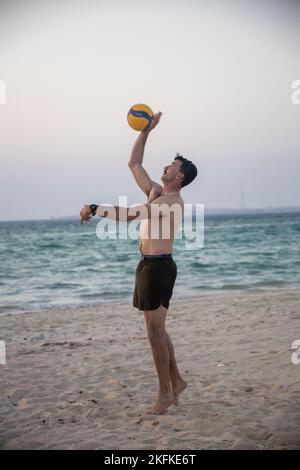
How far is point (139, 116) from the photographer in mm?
4848

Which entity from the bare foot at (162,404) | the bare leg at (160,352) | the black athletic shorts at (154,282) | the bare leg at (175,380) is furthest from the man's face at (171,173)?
the bare foot at (162,404)

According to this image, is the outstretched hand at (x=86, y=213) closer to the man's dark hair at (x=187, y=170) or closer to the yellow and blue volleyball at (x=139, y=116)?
the man's dark hair at (x=187, y=170)

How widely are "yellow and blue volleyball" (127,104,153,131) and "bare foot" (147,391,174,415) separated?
2.60m

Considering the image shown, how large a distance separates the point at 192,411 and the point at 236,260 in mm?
20694

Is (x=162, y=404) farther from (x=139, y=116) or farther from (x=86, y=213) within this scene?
(x=139, y=116)

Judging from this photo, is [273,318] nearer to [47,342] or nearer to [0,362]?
[47,342]

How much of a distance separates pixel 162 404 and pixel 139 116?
9.05 feet

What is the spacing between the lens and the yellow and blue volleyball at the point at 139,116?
4844 mm

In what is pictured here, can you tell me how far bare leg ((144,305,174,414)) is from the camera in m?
4.64

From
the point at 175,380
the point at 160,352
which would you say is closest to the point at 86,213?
the point at 160,352

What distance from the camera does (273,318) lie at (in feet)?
30.9

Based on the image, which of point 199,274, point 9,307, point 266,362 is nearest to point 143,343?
point 266,362

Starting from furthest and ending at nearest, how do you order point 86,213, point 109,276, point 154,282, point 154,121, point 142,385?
point 109,276
point 142,385
point 154,121
point 154,282
point 86,213

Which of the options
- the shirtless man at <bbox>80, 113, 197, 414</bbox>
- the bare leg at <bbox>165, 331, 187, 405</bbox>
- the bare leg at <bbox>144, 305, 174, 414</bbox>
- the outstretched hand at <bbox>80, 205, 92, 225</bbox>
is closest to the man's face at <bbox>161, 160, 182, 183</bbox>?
the shirtless man at <bbox>80, 113, 197, 414</bbox>
